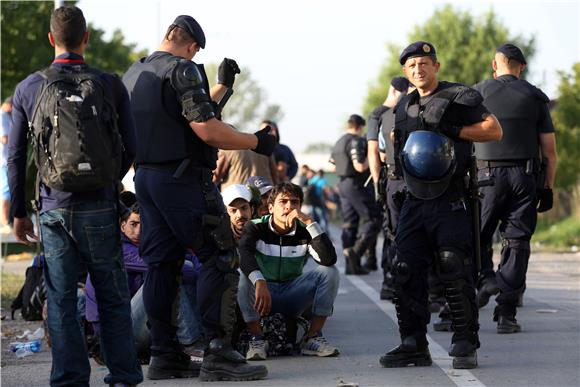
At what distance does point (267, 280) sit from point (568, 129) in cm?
2155

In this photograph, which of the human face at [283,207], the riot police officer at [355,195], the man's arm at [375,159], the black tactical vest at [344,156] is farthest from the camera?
the black tactical vest at [344,156]

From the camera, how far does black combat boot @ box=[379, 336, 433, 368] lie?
27.1 feet

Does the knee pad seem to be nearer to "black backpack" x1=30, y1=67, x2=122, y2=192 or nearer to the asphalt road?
the asphalt road

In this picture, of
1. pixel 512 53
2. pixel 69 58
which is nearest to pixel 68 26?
pixel 69 58

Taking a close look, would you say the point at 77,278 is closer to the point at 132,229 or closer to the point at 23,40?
the point at 132,229

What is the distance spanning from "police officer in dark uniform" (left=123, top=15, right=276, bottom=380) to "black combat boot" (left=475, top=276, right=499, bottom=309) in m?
3.87

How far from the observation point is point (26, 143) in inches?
262

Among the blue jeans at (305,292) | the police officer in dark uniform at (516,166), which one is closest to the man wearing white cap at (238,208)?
the blue jeans at (305,292)

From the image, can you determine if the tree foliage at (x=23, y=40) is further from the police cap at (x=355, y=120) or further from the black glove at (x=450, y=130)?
the black glove at (x=450, y=130)

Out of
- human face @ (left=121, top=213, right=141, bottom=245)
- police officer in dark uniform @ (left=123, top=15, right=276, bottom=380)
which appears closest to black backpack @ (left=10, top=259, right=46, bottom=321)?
human face @ (left=121, top=213, right=141, bottom=245)

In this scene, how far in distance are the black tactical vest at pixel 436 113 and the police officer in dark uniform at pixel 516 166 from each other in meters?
2.00

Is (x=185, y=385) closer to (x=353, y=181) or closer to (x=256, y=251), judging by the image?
(x=256, y=251)

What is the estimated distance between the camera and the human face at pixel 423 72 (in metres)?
8.32

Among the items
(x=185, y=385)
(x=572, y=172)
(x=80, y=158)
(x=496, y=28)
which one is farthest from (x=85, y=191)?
(x=496, y=28)
